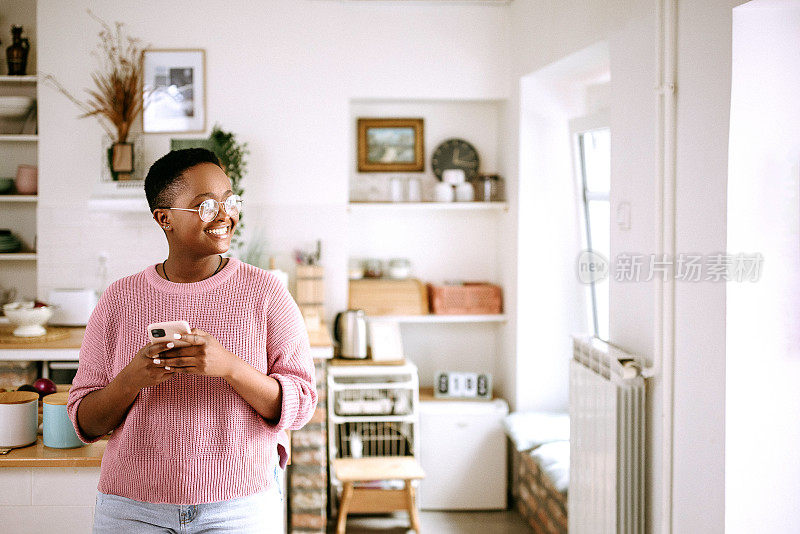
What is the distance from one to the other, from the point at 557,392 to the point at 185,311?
337cm

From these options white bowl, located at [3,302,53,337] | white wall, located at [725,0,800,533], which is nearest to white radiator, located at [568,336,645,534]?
white wall, located at [725,0,800,533]

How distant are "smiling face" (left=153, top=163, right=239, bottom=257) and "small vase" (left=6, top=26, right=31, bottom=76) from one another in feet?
12.0

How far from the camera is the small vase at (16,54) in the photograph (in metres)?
4.56

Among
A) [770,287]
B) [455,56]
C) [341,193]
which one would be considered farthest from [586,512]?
[455,56]

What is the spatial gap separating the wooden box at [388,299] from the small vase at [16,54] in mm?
2354

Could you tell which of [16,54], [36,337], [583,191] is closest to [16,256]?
[36,337]

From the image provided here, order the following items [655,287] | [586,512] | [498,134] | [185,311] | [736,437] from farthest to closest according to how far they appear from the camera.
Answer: [498,134] → [586,512] → [655,287] → [736,437] → [185,311]

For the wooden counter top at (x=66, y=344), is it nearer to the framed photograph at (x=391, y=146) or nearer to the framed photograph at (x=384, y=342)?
the framed photograph at (x=384, y=342)

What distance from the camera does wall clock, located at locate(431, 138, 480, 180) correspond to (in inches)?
189

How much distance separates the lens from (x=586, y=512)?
3.13 m

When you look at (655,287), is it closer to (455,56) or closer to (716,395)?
(716,395)

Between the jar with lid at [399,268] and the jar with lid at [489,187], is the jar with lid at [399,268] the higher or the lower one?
the lower one

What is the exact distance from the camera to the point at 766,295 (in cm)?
234

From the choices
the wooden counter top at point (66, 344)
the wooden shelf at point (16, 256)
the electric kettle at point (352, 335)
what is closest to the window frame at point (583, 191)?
the electric kettle at point (352, 335)
